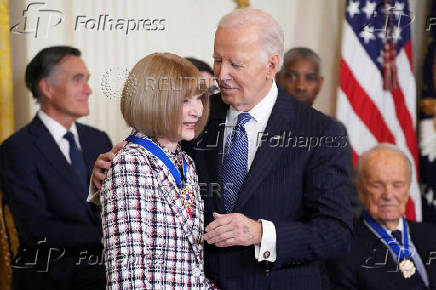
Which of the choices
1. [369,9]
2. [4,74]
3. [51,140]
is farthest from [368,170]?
[4,74]

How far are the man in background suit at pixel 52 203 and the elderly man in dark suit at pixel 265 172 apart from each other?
4.31 feet

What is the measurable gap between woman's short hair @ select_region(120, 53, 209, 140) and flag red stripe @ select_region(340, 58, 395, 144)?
109 inches

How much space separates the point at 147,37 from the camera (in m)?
4.50

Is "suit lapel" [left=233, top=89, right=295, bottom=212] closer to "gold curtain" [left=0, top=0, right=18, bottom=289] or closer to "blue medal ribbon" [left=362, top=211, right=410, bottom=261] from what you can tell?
"blue medal ribbon" [left=362, top=211, right=410, bottom=261]

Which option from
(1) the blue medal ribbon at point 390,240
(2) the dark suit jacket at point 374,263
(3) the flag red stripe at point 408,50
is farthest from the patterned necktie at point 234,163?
(3) the flag red stripe at point 408,50

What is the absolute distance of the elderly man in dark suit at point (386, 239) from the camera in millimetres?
3396

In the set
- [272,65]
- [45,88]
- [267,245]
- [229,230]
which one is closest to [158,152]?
[229,230]

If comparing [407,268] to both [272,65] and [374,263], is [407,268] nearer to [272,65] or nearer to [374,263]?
[374,263]

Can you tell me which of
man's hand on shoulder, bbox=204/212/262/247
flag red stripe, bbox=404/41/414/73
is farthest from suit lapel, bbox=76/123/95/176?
flag red stripe, bbox=404/41/414/73

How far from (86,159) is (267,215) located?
1.91 meters

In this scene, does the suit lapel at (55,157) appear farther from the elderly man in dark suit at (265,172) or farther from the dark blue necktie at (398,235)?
the dark blue necktie at (398,235)

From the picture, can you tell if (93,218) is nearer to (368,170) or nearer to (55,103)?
(55,103)

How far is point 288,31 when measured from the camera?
4973 millimetres

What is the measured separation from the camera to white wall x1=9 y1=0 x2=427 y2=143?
425 centimetres
